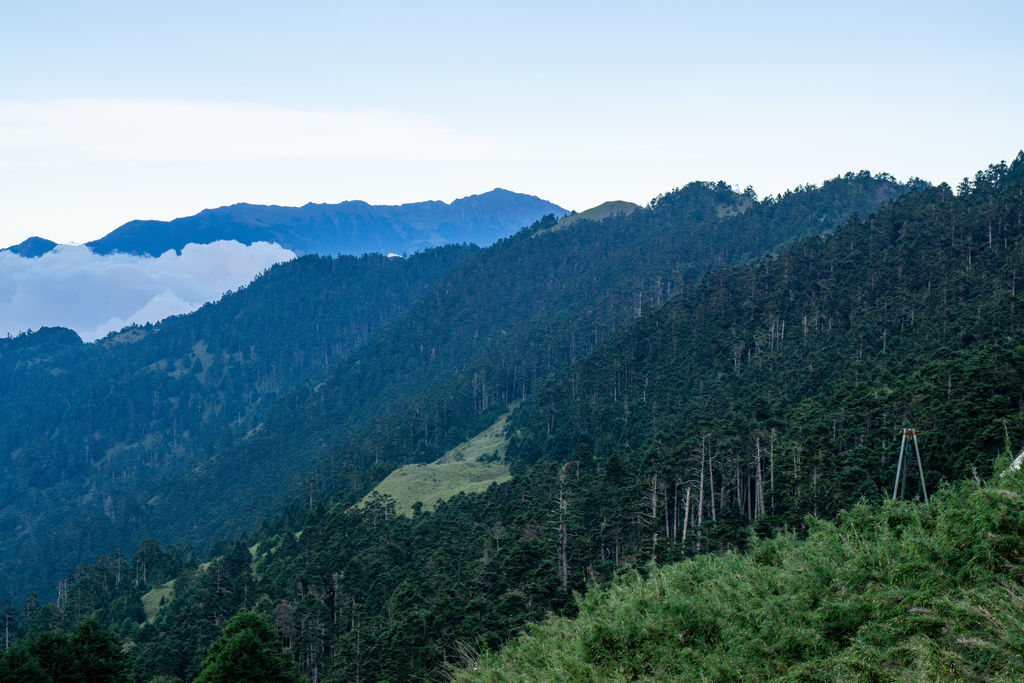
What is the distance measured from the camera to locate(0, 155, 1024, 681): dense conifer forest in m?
20.8

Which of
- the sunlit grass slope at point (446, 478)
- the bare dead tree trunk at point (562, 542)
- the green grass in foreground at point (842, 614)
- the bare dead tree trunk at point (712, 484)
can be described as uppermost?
the green grass in foreground at point (842, 614)

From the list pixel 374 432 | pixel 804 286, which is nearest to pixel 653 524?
pixel 804 286

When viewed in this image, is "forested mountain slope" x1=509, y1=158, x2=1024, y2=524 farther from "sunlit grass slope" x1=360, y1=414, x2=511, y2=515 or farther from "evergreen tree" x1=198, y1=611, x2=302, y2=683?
"evergreen tree" x1=198, y1=611, x2=302, y2=683

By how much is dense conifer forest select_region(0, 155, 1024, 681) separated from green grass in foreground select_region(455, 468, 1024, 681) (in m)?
0.09

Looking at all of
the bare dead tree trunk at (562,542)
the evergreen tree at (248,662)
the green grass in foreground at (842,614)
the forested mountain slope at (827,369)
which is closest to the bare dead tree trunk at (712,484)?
the forested mountain slope at (827,369)

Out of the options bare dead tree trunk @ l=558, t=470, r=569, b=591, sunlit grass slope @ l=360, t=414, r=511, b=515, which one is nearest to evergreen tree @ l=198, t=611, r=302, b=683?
bare dead tree trunk @ l=558, t=470, r=569, b=591

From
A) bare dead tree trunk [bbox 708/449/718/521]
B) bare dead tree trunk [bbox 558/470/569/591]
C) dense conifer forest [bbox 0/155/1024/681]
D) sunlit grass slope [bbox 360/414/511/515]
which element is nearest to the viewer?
dense conifer forest [bbox 0/155/1024/681]

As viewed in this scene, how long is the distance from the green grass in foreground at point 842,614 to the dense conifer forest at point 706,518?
9 centimetres

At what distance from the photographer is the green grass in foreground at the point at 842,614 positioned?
16.5 m

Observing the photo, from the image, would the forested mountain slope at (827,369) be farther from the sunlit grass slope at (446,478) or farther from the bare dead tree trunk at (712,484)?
the sunlit grass slope at (446,478)

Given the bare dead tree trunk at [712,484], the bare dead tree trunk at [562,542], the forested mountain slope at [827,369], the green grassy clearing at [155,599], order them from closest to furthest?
the forested mountain slope at [827,369] < the bare dead tree trunk at [712,484] < the bare dead tree trunk at [562,542] < the green grassy clearing at [155,599]

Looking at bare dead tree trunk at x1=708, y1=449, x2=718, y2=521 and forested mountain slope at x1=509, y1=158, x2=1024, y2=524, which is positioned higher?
forested mountain slope at x1=509, y1=158, x2=1024, y2=524

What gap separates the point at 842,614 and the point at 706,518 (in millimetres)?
48236

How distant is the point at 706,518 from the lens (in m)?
67.2
